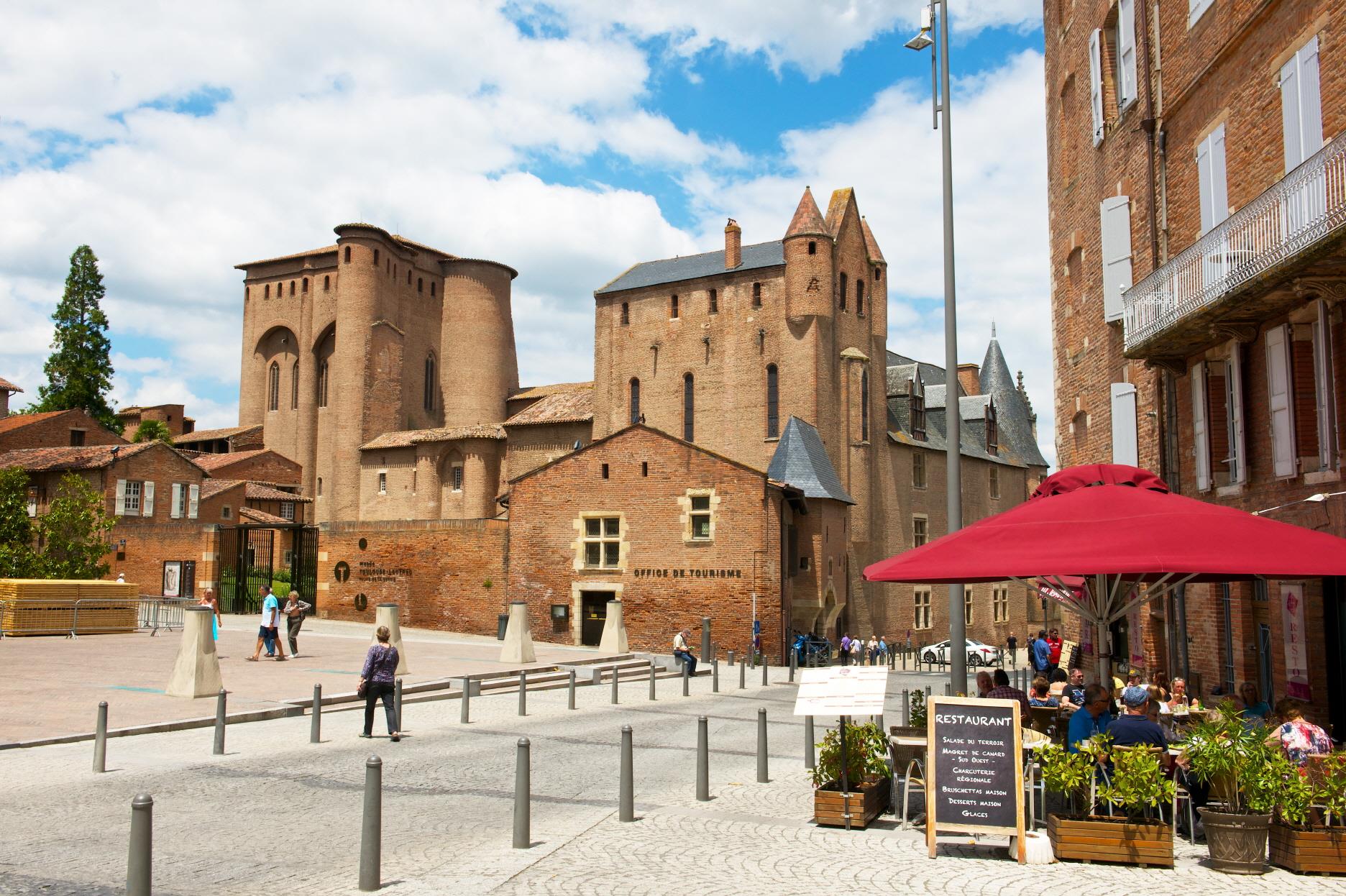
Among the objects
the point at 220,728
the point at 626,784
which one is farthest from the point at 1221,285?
the point at 220,728

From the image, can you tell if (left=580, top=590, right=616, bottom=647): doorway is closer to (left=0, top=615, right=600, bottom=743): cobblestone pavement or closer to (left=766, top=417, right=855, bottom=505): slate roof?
(left=0, top=615, right=600, bottom=743): cobblestone pavement

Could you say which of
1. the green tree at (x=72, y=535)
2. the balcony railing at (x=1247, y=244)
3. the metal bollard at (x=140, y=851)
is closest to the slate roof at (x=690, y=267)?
the green tree at (x=72, y=535)

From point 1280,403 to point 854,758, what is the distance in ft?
26.6

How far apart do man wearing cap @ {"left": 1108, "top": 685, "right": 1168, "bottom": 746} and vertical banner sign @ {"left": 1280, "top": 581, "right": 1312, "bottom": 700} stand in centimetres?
583

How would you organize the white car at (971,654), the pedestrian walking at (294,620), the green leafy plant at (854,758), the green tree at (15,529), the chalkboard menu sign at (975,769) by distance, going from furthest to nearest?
1. the white car at (971,654)
2. the green tree at (15,529)
3. the pedestrian walking at (294,620)
4. the green leafy plant at (854,758)
5. the chalkboard menu sign at (975,769)

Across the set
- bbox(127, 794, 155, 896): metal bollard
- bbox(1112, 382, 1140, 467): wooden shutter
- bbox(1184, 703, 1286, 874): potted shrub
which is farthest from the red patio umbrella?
bbox(1112, 382, 1140, 467): wooden shutter

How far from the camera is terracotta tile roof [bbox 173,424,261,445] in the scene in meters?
69.1

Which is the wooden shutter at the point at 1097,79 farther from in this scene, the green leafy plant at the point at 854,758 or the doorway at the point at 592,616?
the doorway at the point at 592,616

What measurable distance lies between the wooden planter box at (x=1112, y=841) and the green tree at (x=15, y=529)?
35911 mm

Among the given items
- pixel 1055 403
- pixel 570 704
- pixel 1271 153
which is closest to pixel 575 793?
pixel 570 704

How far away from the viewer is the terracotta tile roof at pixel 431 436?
2132 inches

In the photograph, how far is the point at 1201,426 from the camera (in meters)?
16.1

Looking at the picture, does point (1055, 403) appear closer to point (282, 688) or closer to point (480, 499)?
point (282, 688)

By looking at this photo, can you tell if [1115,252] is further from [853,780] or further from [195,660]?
[195,660]
